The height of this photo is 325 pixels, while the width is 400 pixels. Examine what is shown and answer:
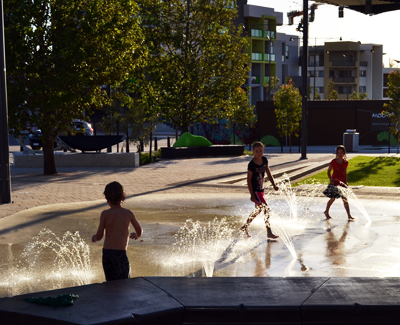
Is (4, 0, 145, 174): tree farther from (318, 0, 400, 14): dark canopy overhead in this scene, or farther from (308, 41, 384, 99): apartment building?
(308, 41, 384, 99): apartment building

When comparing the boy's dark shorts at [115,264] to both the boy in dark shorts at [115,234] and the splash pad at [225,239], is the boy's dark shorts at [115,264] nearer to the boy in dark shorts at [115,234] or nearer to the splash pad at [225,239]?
the boy in dark shorts at [115,234]

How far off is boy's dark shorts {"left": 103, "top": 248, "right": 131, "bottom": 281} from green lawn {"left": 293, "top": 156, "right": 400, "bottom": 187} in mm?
11352

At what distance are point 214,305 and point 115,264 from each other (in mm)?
1161

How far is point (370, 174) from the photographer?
735 inches

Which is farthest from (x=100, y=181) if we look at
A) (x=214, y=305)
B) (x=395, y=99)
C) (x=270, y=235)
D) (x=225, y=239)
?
(x=395, y=99)

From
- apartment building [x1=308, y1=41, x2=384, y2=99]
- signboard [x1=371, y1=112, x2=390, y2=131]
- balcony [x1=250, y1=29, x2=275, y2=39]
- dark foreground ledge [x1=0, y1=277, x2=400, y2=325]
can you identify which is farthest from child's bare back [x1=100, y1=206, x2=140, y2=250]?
apartment building [x1=308, y1=41, x2=384, y2=99]

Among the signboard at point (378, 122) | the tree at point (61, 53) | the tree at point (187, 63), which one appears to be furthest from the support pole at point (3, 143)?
the signboard at point (378, 122)

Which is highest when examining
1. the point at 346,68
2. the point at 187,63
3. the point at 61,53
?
the point at 346,68

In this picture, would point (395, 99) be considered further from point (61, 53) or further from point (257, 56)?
point (257, 56)

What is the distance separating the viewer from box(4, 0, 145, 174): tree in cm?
1673

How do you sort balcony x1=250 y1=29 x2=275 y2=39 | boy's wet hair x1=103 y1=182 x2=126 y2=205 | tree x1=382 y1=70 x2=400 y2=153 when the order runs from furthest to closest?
1. balcony x1=250 y1=29 x2=275 y2=39
2. tree x1=382 y1=70 x2=400 y2=153
3. boy's wet hair x1=103 y1=182 x2=126 y2=205

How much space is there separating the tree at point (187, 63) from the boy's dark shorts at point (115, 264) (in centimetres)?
2383

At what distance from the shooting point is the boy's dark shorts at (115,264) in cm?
534

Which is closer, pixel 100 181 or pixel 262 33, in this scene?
pixel 100 181
